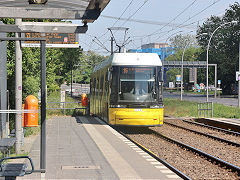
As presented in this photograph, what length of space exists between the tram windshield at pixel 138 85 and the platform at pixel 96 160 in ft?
9.38

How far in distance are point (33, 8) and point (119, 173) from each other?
12.1ft

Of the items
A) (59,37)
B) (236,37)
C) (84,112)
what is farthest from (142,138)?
(236,37)

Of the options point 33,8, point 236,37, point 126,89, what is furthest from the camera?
point 236,37

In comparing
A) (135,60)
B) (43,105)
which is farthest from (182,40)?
(43,105)

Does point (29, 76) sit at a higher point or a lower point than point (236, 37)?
lower

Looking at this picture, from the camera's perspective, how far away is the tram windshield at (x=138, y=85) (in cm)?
1900

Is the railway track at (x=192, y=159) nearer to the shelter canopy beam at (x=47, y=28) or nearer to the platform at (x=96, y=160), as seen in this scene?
the platform at (x=96, y=160)

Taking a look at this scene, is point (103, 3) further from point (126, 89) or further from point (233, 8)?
point (233, 8)

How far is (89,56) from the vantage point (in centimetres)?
12938

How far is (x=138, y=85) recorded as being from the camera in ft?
62.5

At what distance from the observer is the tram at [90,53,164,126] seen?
744 inches

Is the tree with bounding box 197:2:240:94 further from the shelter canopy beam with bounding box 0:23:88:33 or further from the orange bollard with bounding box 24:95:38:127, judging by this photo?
the shelter canopy beam with bounding box 0:23:88:33

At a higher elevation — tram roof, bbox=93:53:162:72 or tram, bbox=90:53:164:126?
tram roof, bbox=93:53:162:72

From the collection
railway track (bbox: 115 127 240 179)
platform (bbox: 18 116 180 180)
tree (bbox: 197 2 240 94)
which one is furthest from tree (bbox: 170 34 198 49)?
platform (bbox: 18 116 180 180)
